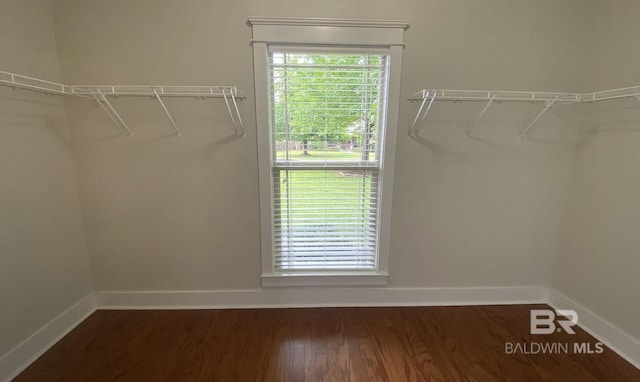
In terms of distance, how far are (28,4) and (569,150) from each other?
11.4 feet

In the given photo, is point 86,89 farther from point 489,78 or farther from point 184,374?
point 489,78

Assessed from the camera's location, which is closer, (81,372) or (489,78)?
(81,372)

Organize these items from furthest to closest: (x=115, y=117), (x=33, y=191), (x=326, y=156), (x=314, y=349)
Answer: (x=326, y=156) → (x=115, y=117) → (x=314, y=349) → (x=33, y=191)

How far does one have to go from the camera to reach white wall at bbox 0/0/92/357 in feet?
4.51

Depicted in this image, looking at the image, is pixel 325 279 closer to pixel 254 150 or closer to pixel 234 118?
pixel 254 150

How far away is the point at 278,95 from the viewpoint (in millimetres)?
1763

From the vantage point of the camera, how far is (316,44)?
1691 mm

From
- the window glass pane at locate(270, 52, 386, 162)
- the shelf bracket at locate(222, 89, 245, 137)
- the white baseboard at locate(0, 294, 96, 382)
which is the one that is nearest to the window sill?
the window glass pane at locate(270, 52, 386, 162)

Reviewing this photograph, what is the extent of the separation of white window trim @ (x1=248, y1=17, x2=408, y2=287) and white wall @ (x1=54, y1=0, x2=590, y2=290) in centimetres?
6

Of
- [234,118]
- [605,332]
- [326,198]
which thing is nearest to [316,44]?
[234,118]

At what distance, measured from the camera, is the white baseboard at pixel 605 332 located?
60.4 inches

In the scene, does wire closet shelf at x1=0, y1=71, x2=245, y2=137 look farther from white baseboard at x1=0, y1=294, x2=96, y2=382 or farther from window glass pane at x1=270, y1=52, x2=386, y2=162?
white baseboard at x1=0, y1=294, x2=96, y2=382

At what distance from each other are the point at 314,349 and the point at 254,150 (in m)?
1.31

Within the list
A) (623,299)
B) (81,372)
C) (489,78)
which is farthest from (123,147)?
(623,299)
